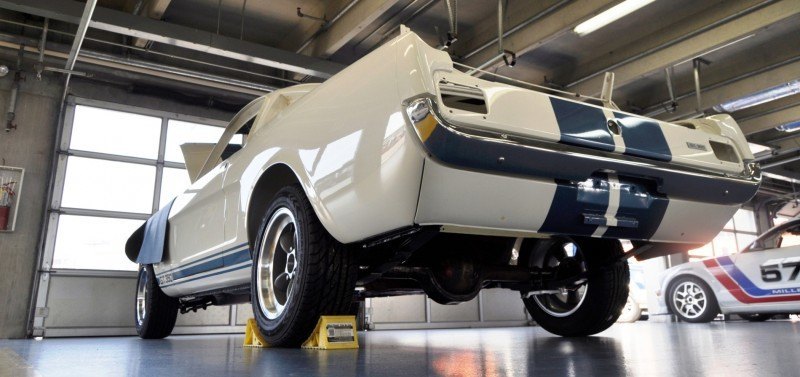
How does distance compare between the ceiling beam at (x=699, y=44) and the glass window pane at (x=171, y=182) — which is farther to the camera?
the glass window pane at (x=171, y=182)

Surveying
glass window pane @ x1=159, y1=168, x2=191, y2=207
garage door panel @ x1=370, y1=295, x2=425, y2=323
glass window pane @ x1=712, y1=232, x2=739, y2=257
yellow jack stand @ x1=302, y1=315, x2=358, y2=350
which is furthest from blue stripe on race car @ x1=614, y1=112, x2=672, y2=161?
glass window pane @ x1=712, y1=232, x2=739, y2=257

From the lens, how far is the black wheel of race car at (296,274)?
2.19 meters

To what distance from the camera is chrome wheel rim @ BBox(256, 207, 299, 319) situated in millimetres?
2494

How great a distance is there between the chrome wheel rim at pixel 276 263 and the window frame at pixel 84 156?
572cm

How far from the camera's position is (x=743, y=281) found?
7094mm

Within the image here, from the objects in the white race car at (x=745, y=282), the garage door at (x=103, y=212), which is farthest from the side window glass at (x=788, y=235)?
the garage door at (x=103, y=212)

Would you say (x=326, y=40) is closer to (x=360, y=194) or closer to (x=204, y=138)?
(x=204, y=138)

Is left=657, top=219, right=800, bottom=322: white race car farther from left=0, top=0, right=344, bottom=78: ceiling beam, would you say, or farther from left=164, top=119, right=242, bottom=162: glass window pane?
left=164, top=119, right=242, bottom=162: glass window pane

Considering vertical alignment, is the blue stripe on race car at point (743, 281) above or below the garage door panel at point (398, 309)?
above

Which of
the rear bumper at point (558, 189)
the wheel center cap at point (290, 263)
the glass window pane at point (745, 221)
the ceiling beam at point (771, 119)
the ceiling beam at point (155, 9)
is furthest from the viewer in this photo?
the glass window pane at point (745, 221)

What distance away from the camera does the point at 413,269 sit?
2.52 meters

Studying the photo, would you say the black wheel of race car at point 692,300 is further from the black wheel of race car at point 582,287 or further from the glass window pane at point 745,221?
the glass window pane at point 745,221

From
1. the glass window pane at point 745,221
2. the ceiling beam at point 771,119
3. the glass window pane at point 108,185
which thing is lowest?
the glass window pane at point 108,185

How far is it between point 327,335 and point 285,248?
50 centimetres
